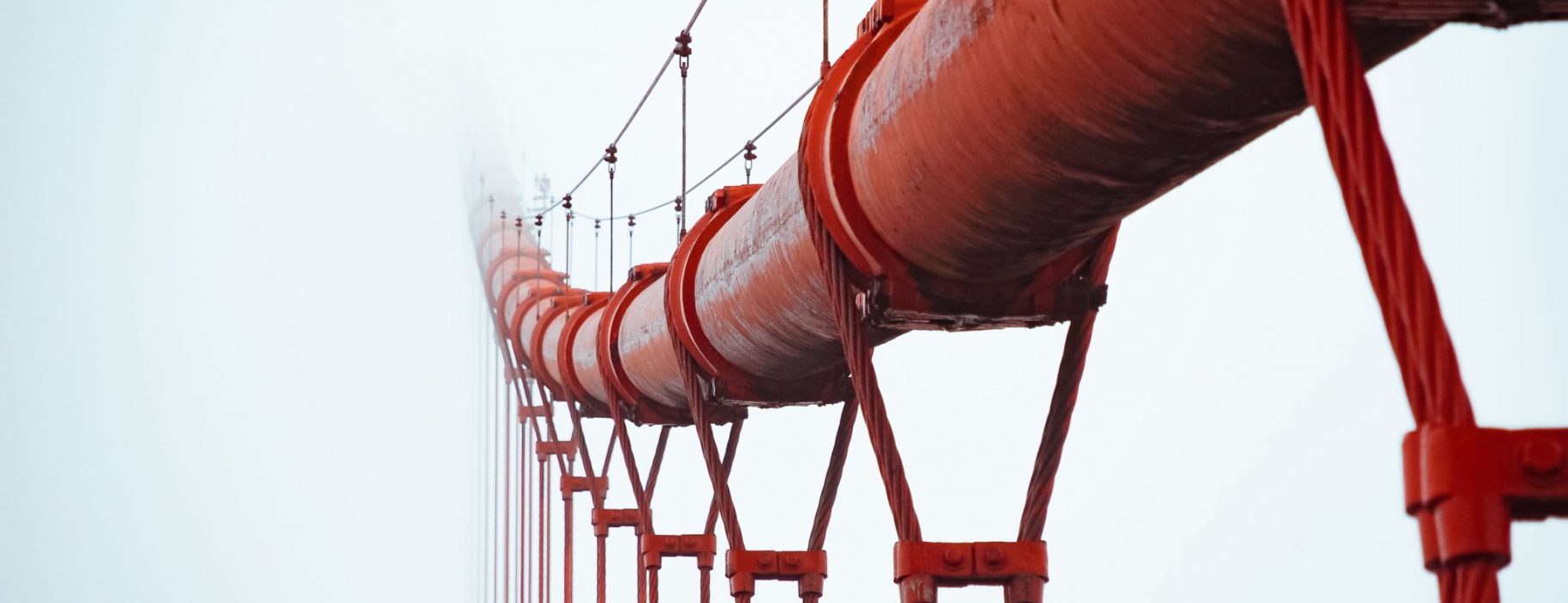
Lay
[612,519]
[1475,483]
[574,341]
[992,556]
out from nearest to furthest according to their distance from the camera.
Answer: [1475,483]
[992,556]
[574,341]
[612,519]

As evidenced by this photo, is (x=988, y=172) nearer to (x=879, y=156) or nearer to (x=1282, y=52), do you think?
(x=879, y=156)

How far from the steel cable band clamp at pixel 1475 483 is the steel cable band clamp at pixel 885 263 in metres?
1.58

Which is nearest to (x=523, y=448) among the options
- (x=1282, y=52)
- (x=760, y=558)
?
(x=760, y=558)

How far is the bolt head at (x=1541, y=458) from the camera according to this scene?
120cm

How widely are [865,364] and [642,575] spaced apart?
19.7 feet

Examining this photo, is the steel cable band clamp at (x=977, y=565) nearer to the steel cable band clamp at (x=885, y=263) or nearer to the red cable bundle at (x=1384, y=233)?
the steel cable band clamp at (x=885, y=263)

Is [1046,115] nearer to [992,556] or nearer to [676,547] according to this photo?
[992,556]

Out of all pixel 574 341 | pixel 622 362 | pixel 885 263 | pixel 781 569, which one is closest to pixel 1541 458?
pixel 885 263

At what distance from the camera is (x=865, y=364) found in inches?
127

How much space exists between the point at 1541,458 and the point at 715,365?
12.9ft

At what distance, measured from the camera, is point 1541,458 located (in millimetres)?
1201

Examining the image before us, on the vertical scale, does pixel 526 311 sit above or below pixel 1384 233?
above

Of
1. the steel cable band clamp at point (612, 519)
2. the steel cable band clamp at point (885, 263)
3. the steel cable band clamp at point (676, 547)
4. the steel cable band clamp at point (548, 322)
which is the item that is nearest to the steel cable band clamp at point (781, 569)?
the steel cable band clamp at point (676, 547)

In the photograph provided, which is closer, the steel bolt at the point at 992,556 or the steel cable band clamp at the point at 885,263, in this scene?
the steel cable band clamp at the point at 885,263
